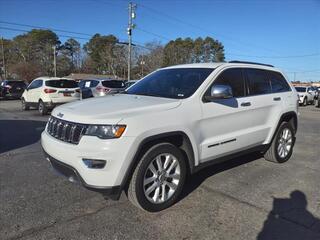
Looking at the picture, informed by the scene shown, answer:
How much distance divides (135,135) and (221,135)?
1.56 meters

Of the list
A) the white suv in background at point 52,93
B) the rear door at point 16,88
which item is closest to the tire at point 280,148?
the white suv in background at point 52,93

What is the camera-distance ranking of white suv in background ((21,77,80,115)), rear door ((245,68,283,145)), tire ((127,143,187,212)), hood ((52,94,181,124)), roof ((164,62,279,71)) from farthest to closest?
1. white suv in background ((21,77,80,115))
2. rear door ((245,68,283,145))
3. roof ((164,62,279,71))
4. tire ((127,143,187,212))
5. hood ((52,94,181,124))

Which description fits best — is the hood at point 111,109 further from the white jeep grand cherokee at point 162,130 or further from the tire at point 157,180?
the tire at point 157,180

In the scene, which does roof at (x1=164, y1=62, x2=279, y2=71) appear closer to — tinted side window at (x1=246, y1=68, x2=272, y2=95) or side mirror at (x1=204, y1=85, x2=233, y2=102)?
tinted side window at (x1=246, y1=68, x2=272, y2=95)

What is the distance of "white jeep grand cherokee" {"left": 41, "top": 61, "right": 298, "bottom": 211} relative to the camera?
3.61m

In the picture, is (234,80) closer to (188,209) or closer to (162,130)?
(162,130)

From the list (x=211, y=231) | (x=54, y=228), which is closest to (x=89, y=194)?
(x=54, y=228)

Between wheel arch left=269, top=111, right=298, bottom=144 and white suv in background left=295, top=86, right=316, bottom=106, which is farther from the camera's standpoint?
white suv in background left=295, top=86, right=316, bottom=106

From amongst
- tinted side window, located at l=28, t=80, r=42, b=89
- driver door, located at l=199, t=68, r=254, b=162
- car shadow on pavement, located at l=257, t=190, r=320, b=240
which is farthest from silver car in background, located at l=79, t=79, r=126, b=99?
car shadow on pavement, located at l=257, t=190, r=320, b=240

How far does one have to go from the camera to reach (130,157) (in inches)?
144

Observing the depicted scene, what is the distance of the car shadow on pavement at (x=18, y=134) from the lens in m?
7.66

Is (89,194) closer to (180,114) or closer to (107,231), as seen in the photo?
(107,231)

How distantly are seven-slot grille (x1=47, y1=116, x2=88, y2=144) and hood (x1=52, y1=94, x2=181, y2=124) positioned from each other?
0.06 metres

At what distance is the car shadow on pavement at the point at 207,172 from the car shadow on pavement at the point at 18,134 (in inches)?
164
